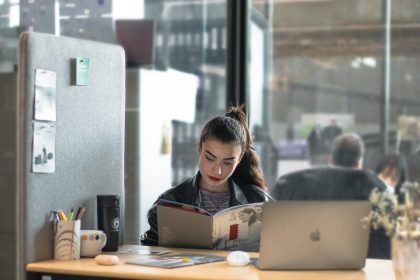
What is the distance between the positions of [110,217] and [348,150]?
213cm

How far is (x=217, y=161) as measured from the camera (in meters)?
3.29

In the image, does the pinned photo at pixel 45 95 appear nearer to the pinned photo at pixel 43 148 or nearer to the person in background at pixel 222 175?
the pinned photo at pixel 43 148

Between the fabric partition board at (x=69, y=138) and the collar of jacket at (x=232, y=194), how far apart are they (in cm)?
30

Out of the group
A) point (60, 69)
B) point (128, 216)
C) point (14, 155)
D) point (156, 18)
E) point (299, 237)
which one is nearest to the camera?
point (299, 237)

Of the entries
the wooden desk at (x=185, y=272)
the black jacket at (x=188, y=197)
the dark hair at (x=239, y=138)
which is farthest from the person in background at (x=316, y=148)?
the wooden desk at (x=185, y=272)

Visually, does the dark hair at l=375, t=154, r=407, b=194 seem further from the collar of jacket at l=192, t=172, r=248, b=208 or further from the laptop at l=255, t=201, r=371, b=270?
the laptop at l=255, t=201, r=371, b=270

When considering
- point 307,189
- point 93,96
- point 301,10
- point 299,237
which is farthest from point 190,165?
point 299,237

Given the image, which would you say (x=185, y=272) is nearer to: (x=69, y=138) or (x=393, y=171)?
(x=69, y=138)

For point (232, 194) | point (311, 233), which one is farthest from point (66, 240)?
point (311, 233)

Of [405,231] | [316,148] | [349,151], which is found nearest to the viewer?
[405,231]

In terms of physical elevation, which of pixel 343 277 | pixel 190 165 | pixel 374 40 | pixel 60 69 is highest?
Result: pixel 374 40

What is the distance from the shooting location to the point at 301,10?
5039mm

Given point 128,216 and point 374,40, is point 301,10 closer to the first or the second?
point 374,40

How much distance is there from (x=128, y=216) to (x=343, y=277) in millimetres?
1950
